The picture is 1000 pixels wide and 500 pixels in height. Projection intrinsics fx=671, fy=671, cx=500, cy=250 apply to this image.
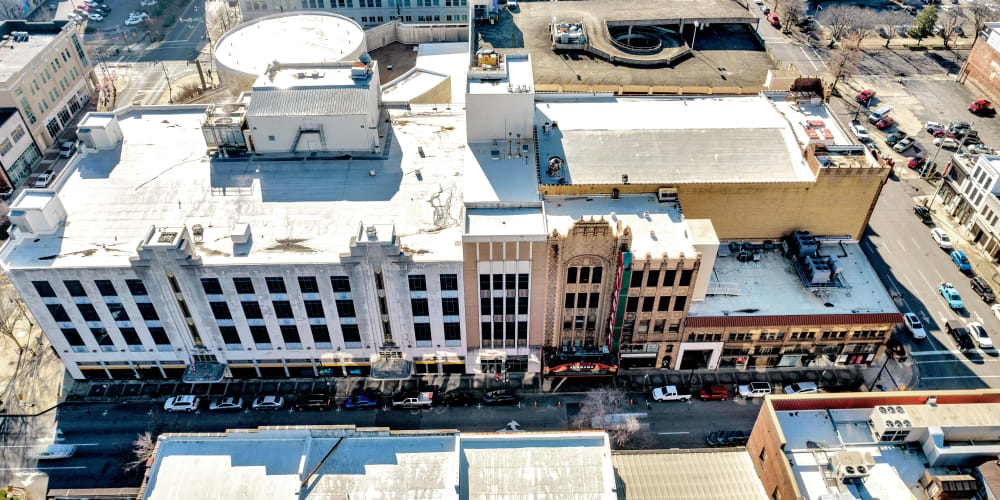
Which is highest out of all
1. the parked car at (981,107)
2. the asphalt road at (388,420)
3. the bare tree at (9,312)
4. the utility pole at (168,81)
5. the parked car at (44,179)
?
the parked car at (981,107)

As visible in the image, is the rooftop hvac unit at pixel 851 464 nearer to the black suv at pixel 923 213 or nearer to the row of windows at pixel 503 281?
the row of windows at pixel 503 281

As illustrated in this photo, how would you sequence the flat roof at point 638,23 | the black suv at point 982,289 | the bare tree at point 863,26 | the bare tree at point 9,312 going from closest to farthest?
the bare tree at point 9,312
the black suv at point 982,289
the flat roof at point 638,23
the bare tree at point 863,26

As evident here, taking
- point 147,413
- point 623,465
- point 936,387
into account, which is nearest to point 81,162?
point 147,413

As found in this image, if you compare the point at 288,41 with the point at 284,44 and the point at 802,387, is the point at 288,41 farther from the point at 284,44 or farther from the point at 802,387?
the point at 802,387

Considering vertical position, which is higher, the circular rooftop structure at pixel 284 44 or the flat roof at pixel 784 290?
the circular rooftop structure at pixel 284 44

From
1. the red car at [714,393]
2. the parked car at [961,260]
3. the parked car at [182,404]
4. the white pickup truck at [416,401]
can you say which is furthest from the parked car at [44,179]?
the parked car at [961,260]

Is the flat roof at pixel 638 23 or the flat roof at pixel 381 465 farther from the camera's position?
the flat roof at pixel 638 23

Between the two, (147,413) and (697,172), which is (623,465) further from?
(147,413)
